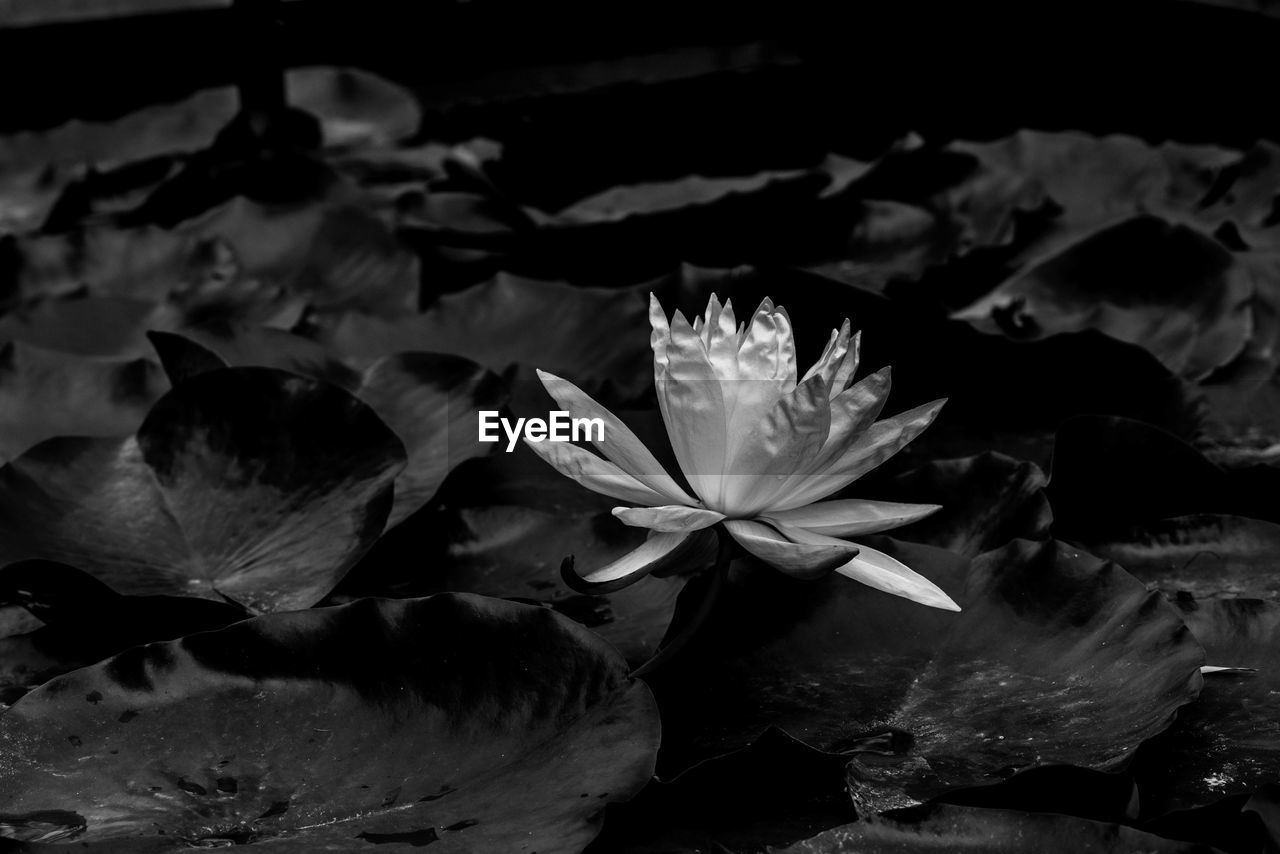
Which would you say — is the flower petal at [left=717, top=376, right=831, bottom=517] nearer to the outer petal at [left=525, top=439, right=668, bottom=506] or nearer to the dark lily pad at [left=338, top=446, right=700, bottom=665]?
the outer petal at [left=525, top=439, right=668, bottom=506]

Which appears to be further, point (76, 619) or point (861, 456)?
point (76, 619)

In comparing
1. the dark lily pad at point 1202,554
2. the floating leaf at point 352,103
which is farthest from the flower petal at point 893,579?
the floating leaf at point 352,103

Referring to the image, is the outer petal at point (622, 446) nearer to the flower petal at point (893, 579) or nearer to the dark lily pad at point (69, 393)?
the flower petal at point (893, 579)

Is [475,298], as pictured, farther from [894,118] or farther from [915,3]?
[915,3]

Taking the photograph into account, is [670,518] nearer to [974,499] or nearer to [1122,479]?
[974,499]

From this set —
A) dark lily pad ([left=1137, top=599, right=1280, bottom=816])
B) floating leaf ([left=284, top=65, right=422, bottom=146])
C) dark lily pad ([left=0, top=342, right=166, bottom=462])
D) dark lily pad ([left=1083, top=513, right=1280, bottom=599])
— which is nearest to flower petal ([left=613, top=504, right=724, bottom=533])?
dark lily pad ([left=1137, top=599, right=1280, bottom=816])

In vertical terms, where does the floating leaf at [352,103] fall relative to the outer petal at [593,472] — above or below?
below

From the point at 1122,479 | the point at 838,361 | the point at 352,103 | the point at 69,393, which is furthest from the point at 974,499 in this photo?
the point at 352,103
